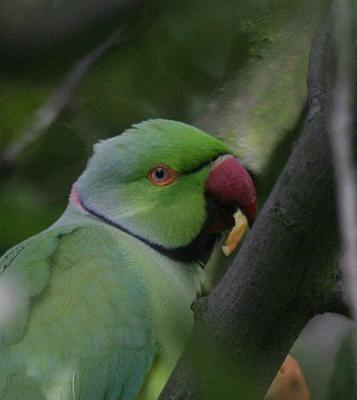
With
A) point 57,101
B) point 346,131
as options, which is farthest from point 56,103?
point 346,131

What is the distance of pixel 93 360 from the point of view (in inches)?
84.0

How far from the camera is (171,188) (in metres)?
2.58

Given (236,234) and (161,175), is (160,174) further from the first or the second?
(236,234)

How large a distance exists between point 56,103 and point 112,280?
30.3 inches

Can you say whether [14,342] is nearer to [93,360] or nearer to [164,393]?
[93,360]

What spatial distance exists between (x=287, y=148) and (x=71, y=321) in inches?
41.8

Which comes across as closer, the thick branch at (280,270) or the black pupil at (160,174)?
the thick branch at (280,270)

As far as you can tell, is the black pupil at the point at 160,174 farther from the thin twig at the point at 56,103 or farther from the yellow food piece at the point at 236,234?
the thin twig at the point at 56,103

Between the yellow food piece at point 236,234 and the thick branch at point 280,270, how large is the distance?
3.02 ft

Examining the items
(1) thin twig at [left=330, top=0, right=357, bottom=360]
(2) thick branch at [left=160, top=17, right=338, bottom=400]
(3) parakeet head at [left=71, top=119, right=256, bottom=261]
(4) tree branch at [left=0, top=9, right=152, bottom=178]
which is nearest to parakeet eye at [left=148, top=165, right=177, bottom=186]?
(3) parakeet head at [left=71, top=119, right=256, bottom=261]

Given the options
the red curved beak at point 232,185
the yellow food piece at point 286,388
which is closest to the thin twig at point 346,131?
the yellow food piece at point 286,388

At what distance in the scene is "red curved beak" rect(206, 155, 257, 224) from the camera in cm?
252

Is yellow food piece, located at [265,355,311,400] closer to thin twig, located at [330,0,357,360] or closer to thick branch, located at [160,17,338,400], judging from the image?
thick branch, located at [160,17,338,400]

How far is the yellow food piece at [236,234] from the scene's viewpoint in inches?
106
